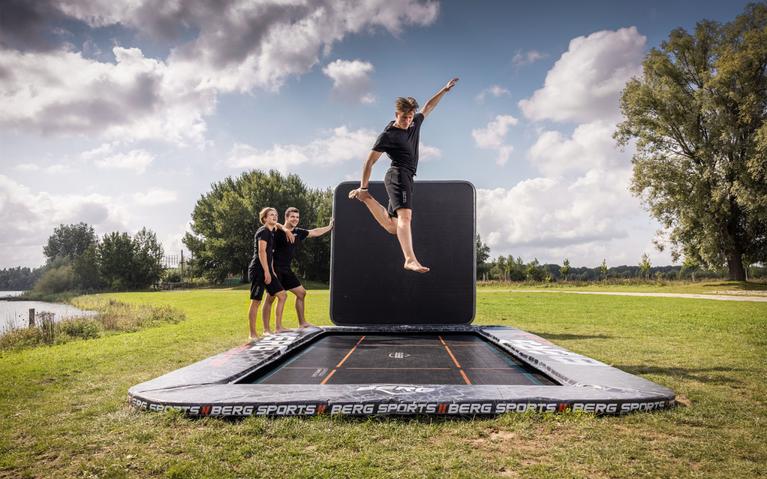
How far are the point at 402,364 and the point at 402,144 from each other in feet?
7.27

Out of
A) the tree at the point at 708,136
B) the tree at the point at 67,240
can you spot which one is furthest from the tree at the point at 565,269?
the tree at the point at 67,240

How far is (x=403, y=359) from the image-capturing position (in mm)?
5129

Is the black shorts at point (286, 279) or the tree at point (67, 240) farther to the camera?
the tree at point (67, 240)

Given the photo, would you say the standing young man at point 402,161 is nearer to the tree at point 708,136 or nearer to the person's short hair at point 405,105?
the person's short hair at point 405,105

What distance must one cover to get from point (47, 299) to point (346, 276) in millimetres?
37861

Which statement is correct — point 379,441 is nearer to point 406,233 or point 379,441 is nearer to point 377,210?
point 406,233

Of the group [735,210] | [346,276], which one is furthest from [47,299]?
[735,210]

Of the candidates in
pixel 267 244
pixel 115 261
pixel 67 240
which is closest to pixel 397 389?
pixel 267 244

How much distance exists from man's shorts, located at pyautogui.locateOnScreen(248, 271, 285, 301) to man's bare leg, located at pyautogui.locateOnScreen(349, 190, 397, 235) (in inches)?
88.1

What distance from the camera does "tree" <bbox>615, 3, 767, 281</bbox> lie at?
71.5 ft

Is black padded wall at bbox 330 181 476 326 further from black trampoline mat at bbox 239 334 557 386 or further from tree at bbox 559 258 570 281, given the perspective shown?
tree at bbox 559 258 570 281

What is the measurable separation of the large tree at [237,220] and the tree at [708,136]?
84.1 ft

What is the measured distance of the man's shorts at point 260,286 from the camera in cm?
615

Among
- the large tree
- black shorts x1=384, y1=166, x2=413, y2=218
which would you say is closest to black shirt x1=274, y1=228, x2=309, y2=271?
black shorts x1=384, y1=166, x2=413, y2=218
